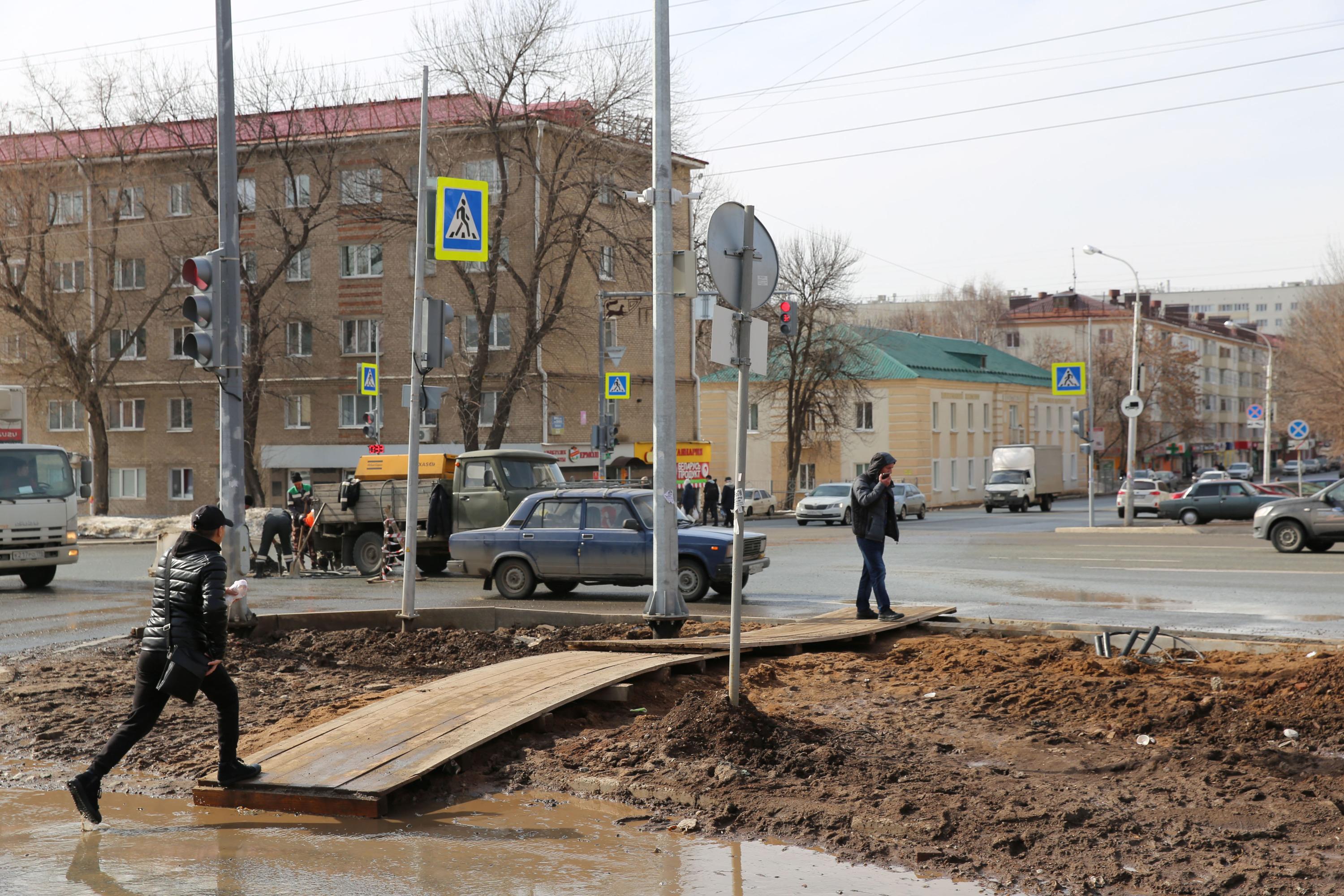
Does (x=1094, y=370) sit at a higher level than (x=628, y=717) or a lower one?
higher

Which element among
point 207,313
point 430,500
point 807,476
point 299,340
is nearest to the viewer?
point 207,313

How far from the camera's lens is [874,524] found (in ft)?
43.7

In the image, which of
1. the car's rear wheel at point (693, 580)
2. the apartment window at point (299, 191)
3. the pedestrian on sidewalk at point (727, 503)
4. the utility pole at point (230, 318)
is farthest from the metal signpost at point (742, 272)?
the apartment window at point (299, 191)

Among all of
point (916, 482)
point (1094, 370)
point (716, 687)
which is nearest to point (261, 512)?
point (716, 687)

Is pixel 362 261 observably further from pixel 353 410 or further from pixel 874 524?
pixel 874 524

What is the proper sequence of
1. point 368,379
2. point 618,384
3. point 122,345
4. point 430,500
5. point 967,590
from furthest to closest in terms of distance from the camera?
point 122,345 < point 368,379 < point 618,384 < point 430,500 < point 967,590

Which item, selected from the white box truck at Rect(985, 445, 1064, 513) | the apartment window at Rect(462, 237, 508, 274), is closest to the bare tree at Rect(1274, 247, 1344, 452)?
the white box truck at Rect(985, 445, 1064, 513)

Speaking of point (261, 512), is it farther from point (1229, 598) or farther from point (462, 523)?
point (1229, 598)

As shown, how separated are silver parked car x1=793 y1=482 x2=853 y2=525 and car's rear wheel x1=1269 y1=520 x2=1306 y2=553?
19.4 metres

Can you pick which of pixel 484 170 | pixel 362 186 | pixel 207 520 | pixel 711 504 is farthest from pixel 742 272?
pixel 484 170

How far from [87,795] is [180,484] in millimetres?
53242

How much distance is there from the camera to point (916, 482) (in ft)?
211

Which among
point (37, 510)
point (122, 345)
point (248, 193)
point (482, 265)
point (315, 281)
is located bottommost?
point (37, 510)

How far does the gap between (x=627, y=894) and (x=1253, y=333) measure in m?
145
